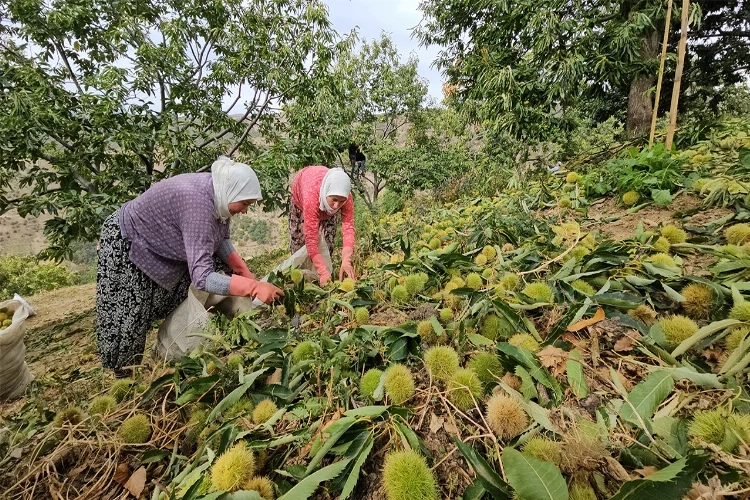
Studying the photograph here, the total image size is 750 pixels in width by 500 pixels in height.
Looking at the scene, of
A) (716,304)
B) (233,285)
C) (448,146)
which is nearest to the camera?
(716,304)

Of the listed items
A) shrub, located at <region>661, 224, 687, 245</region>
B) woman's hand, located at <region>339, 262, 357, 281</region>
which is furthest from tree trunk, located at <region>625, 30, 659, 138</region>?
woman's hand, located at <region>339, 262, 357, 281</region>

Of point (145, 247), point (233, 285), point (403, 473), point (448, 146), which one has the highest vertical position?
point (448, 146)

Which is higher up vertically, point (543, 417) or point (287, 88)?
point (287, 88)

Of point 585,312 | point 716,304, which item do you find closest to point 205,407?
point 585,312

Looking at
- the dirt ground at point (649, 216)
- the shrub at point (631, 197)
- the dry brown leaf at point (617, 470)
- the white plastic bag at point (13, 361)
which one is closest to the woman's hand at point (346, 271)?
the dirt ground at point (649, 216)

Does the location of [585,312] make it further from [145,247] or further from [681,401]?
[145,247]

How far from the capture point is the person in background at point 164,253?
1.75 metres

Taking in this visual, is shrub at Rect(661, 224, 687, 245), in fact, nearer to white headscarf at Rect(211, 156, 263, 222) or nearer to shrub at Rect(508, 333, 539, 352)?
shrub at Rect(508, 333, 539, 352)

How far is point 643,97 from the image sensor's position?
461 cm

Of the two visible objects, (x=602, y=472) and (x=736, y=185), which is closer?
(x=602, y=472)

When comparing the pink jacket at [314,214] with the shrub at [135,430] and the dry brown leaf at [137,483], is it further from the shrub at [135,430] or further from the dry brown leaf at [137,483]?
the dry brown leaf at [137,483]

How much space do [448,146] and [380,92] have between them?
135 inches

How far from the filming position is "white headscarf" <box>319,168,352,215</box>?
239cm

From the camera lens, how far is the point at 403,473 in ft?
2.19
